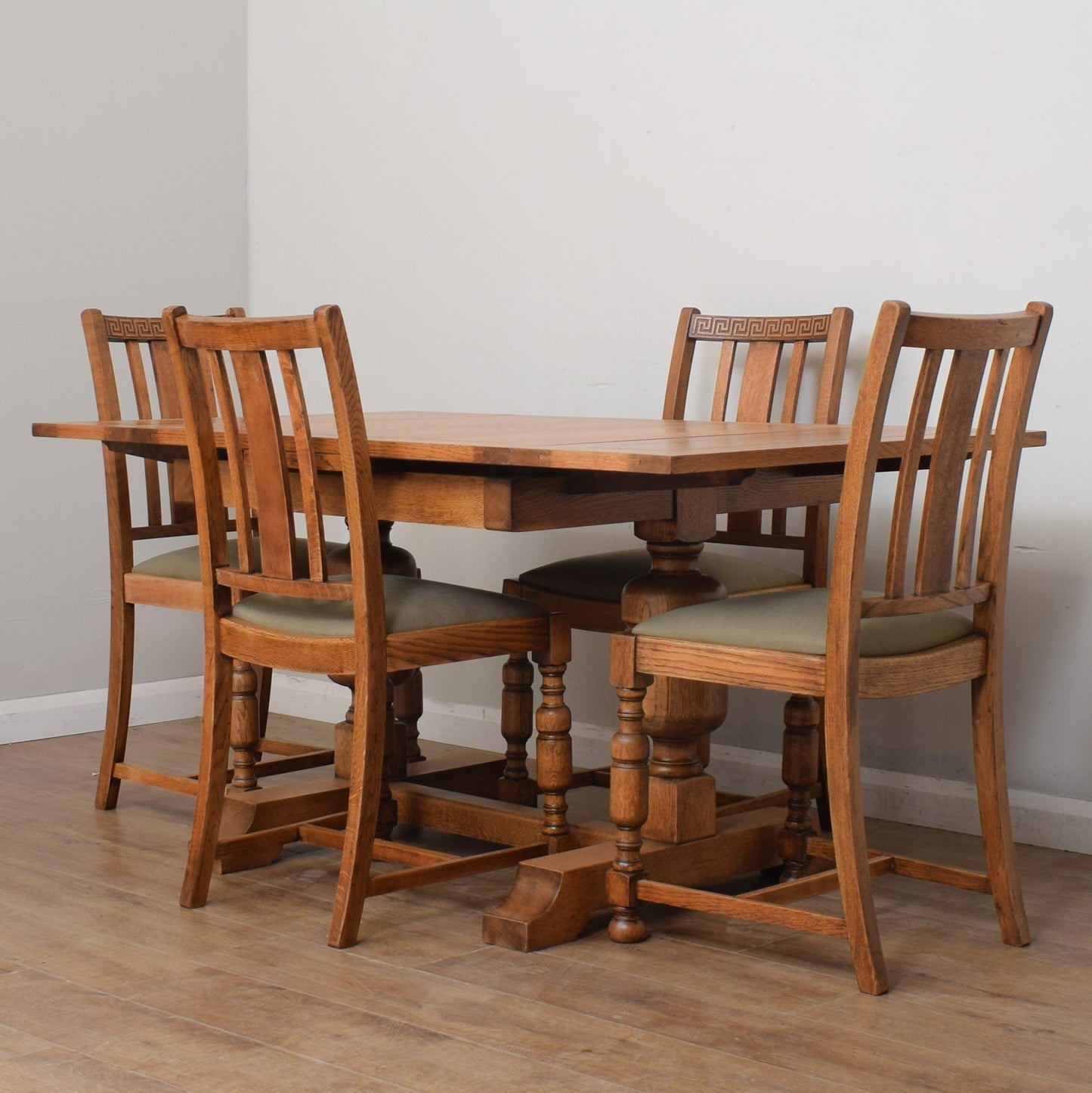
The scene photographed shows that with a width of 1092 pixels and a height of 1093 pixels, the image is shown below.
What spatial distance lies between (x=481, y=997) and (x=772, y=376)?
1530mm

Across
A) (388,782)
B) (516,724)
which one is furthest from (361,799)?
(516,724)

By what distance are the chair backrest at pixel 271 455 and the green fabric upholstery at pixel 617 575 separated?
0.63m

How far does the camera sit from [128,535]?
10.3ft

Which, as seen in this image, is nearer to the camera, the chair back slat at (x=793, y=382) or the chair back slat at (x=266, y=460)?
the chair back slat at (x=266, y=460)

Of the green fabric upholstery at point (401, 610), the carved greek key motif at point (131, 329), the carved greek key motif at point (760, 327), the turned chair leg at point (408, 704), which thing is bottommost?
the turned chair leg at point (408, 704)

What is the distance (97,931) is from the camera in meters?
2.37

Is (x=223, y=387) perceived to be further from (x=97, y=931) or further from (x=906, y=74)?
(x=906, y=74)

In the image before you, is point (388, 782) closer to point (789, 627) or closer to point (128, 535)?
point (128, 535)

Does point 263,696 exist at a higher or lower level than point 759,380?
lower

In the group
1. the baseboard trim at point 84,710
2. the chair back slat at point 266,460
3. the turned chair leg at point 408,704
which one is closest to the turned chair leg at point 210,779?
the chair back slat at point 266,460

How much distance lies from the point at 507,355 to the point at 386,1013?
206 cm

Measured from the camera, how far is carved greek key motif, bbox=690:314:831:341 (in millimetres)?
3088

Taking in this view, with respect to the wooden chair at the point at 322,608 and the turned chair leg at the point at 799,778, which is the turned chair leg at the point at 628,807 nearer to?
the wooden chair at the point at 322,608

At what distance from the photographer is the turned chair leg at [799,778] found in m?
2.55
